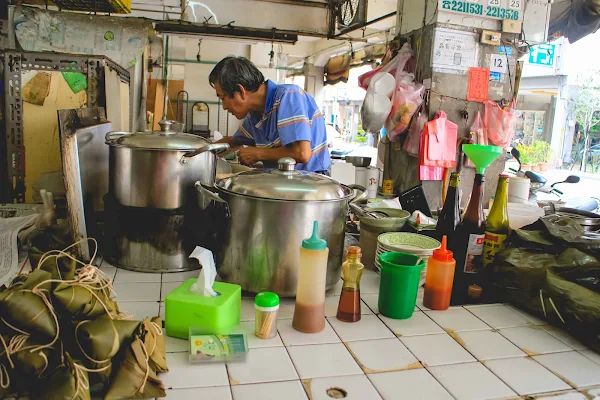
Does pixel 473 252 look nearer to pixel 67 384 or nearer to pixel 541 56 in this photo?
pixel 67 384

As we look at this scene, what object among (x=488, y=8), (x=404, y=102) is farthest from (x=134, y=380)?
(x=488, y=8)

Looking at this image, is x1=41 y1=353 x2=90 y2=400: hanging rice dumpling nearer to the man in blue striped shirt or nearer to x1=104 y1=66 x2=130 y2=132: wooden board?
the man in blue striped shirt

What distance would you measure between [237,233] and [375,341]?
524 mm

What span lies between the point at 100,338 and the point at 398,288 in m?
0.83

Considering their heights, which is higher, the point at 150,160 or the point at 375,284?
the point at 150,160

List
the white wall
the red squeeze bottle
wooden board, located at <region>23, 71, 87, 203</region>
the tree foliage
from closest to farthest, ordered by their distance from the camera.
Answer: the red squeeze bottle
wooden board, located at <region>23, 71, 87, 203</region>
the white wall
the tree foliage

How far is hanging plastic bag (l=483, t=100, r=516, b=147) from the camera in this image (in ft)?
13.5

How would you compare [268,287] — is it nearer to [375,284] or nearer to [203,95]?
[375,284]

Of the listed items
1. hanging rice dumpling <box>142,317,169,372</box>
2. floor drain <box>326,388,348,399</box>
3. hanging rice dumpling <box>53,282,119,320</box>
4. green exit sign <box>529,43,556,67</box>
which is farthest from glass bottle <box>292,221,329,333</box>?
green exit sign <box>529,43,556,67</box>

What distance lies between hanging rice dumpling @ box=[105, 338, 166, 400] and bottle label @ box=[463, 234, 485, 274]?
113 cm

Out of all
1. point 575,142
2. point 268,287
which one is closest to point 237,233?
point 268,287

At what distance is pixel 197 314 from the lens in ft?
3.92

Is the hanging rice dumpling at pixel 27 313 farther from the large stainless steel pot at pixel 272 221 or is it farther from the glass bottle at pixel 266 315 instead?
the large stainless steel pot at pixel 272 221

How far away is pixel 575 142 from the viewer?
1139 cm
